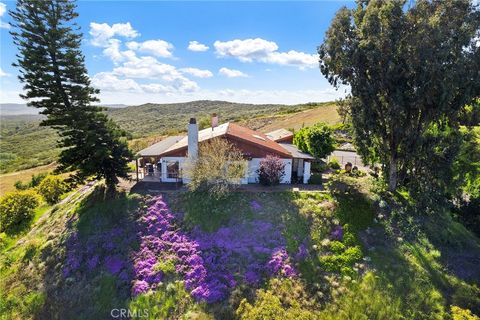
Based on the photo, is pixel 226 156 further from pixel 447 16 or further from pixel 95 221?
pixel 447 16

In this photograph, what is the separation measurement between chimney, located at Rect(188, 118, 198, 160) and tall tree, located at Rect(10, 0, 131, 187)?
5.07 meters

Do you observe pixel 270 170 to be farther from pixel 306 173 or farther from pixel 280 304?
pixel 280 304

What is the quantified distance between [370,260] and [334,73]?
538 inches

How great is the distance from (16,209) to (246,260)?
20971 mm

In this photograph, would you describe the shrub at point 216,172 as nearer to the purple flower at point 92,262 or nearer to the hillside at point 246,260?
the hillside at point 246,260

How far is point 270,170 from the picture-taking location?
85.3 ft

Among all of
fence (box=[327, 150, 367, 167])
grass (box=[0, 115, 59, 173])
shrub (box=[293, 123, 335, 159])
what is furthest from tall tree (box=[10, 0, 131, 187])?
grass (box=[0, 115, 59, 173])

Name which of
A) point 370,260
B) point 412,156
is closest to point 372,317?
point 370,260

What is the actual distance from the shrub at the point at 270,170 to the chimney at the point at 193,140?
559 cm

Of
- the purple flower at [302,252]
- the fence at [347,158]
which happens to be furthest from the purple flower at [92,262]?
the fence at [347,158]

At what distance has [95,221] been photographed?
23.2m

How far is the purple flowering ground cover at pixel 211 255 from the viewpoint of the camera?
Answer: 17984mm

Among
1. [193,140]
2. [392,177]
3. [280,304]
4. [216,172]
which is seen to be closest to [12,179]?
[193,140]

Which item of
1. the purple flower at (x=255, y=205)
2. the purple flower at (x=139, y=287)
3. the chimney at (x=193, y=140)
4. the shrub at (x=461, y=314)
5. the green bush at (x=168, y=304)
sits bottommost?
the green bush at (x=168, y=304)
